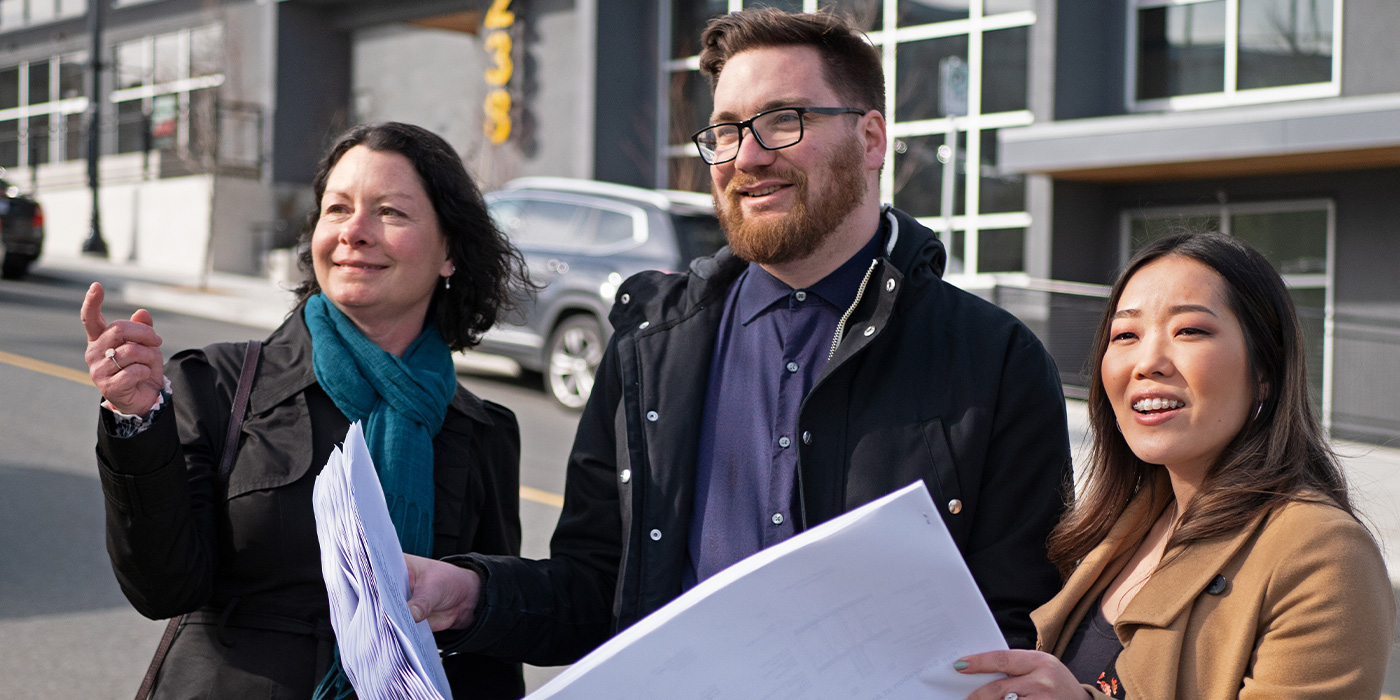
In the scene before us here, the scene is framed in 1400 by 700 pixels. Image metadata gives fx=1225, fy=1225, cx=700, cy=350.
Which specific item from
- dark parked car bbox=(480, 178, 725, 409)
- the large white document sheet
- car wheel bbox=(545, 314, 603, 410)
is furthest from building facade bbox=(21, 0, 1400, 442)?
car wheel bbox=(545, 314, 603, 410)

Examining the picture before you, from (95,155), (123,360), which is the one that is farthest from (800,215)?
(95,155)

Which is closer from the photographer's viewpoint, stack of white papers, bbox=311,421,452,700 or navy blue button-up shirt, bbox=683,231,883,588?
stack of white papers, bbox=311,421,452,700

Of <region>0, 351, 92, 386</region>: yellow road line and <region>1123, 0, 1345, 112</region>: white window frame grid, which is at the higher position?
<region>1123, 0, 1345, 112</region>: white window frame grid

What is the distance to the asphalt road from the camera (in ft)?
16.6

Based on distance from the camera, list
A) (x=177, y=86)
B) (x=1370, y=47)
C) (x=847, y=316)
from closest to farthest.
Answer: (x=847, y=316)
(x=1370, y=47)
(x=177, y=86)

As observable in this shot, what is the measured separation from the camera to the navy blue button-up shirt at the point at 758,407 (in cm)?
228

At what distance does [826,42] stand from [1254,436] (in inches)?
41.6

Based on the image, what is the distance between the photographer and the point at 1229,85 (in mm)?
15055

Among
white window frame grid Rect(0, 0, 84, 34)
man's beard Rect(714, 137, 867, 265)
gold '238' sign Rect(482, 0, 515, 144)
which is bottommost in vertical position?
man's beard Rect(714, 137, 867, 265)

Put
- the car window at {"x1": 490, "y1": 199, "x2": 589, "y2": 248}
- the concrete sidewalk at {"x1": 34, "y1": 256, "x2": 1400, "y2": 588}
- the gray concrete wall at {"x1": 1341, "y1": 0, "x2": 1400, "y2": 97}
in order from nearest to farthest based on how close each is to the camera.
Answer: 1. the concrete sidewalk at {"x1": 34, "y1": 256, "x2": 1400, "y2": 588}
2. the car window at {"x1": 490, "y1": 199, "x2": 589, "y2": 248}
3. the gray concrete wall at {"x1": 1341, "y1": 0, "x2": 1400, "y2": 97}

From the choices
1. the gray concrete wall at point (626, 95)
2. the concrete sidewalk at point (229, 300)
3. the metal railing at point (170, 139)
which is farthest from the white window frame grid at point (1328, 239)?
the metal railing at point (170, 139)

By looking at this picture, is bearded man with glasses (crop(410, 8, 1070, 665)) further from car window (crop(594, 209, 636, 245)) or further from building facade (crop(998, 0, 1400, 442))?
building facade (crop(998, 0, 1400, 442))

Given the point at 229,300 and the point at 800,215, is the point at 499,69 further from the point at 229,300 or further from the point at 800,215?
the point at 800,215

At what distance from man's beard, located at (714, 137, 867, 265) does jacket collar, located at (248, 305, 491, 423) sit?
3.17 feet
